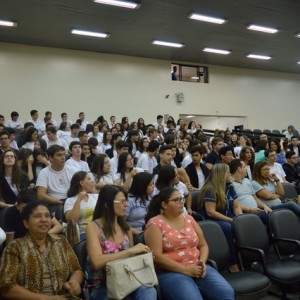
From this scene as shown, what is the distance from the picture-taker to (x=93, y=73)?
11.4 meters

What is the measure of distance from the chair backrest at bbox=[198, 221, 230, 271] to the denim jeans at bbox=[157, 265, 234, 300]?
0.41 m

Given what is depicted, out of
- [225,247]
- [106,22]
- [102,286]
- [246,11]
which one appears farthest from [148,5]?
[102,286]

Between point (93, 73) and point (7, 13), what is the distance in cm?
397

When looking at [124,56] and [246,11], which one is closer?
[246,11]

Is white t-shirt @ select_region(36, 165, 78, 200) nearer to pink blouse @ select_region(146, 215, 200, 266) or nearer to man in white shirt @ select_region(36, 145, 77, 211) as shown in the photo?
man in white shirt @ select_region(36, 145, 77, 211)

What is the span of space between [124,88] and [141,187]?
9.20m

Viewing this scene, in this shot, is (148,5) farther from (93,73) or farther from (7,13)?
(93,73)

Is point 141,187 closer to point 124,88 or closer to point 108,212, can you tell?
point 108,212

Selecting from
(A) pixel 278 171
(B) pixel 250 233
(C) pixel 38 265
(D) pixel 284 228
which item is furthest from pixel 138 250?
(A) pixel 278 171

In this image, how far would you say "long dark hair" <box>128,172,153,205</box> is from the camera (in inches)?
124

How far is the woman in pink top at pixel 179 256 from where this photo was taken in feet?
7.07

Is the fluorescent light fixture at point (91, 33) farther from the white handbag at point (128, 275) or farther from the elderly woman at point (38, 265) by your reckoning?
the white handbag at point (128, 275)

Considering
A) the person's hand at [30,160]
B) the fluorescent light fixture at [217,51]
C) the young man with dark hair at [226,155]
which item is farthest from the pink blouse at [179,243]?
the fluorescent light fixture at [217,51]

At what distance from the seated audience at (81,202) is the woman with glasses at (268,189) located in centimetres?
211
